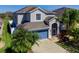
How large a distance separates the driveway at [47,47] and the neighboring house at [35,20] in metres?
0.09

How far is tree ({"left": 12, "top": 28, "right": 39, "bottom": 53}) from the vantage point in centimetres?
433

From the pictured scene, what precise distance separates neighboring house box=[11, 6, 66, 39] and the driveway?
9cm

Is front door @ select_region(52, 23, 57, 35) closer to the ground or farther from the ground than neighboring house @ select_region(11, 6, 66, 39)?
closer to the ground

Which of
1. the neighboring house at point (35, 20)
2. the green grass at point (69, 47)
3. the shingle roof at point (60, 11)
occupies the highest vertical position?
the shingle roof at point (60, 11)

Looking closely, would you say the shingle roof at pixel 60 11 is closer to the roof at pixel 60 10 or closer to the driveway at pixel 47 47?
the roof at pixel 60 10

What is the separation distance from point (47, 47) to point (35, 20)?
0.40 m

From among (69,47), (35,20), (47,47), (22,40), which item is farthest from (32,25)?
(69,47)

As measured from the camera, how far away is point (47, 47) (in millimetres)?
4402

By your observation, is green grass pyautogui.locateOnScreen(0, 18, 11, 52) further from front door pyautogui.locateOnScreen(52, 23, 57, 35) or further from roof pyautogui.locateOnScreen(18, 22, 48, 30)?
front door pyautogui.locateOnScreen(52, 23, 57, 35)

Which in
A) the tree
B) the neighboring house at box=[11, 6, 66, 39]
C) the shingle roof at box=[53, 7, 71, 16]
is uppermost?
the shingle roof at box=[53, 7, 71, 16]

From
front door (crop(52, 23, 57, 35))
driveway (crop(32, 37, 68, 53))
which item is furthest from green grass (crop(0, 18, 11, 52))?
front door (crop(52, 23, 57, 35))

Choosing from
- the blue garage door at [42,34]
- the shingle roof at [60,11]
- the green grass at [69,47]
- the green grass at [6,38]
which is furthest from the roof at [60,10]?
the green grass at [6,38]

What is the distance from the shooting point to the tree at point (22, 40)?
14.2ft

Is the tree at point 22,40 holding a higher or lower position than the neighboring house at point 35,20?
lower
